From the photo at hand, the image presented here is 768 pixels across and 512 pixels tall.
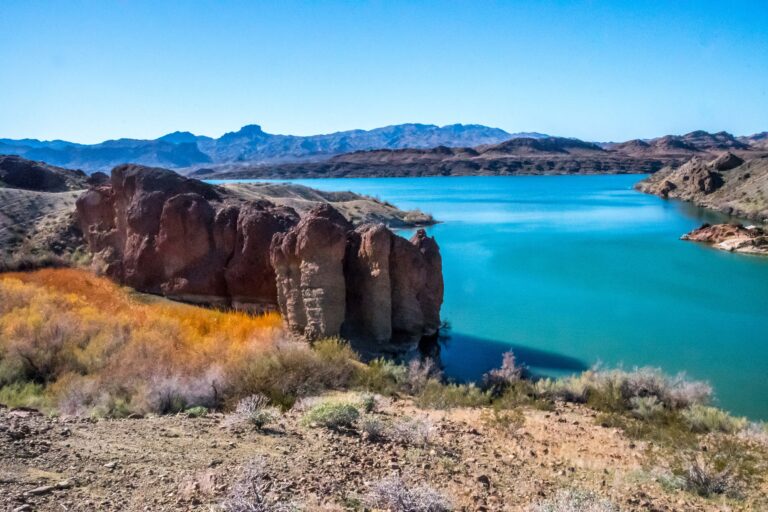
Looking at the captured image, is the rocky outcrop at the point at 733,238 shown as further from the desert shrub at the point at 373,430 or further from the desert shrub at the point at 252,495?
the desert shrub at the point at 252,495

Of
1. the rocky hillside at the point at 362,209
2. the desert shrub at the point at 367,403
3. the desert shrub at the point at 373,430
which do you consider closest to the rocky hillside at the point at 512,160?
the rocky hillside at the point at 362,209

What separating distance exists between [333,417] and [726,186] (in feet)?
208

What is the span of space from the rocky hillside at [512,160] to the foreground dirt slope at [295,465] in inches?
4852

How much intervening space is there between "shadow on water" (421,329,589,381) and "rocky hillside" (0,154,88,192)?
31209 mm

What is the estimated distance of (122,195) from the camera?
19.8 m

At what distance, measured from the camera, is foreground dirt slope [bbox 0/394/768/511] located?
5656 mm

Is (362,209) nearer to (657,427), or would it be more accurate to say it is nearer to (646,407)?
(646,407)

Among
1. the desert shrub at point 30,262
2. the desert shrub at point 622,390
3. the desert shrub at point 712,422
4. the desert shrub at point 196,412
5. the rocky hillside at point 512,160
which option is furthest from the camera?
the rocky hillside at point 512,160

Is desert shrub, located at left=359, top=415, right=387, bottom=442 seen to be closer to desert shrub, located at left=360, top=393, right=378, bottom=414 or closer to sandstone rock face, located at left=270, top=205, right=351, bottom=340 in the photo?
desert shrub, located at left=360, top=393, right=378, bottom=414

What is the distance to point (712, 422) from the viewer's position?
964cm

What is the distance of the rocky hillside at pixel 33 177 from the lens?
39.4 meters

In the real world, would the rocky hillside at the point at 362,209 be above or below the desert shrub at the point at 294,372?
above

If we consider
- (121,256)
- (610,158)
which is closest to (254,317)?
(121,256)


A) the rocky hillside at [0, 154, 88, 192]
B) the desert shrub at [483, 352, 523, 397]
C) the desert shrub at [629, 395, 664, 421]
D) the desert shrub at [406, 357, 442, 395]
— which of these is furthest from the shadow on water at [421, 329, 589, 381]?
the rocky hillside at [0, 154, 88, 192]
